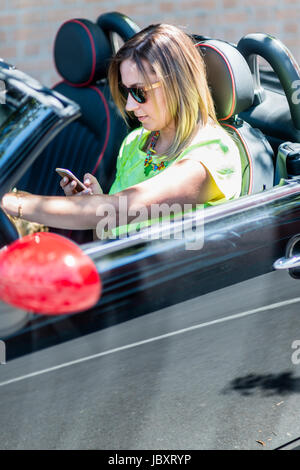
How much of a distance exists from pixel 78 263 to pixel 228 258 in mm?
456

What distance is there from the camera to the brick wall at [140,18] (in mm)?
5867

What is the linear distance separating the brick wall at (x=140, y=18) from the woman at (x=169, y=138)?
4112 mm

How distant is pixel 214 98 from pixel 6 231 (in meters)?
0.82

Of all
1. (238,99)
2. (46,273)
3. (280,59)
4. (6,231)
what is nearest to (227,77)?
(238,99)

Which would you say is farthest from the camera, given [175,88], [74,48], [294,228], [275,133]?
[74,48]

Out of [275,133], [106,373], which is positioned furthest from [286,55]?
[106,373]

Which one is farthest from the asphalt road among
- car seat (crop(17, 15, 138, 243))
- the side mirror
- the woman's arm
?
car seat (crop(17, 15, 138, 243))

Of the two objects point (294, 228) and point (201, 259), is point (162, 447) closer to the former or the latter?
point (201, 259)

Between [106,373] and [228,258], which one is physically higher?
[228,258]

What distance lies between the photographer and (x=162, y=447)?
1.55 m

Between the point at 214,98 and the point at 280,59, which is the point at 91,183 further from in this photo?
the point at 280,59

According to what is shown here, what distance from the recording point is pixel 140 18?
6027 mm

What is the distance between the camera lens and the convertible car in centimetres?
126

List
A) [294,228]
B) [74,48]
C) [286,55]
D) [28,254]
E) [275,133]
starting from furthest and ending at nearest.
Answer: [74,48], [275,133], [286,55], [294,228], [28,254]
